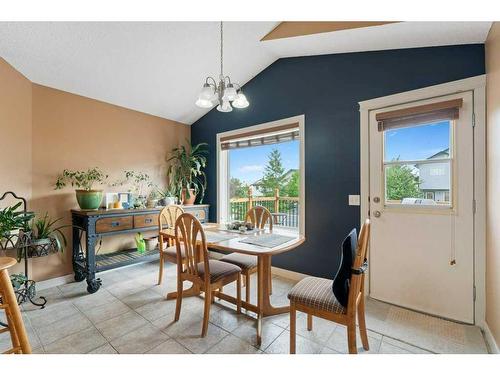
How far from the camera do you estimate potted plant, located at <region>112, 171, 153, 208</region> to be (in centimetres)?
342

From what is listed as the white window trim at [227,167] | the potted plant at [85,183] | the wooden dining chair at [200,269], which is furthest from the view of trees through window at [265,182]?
the wooden dining chair at [200,269]

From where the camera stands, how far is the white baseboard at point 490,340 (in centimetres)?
159

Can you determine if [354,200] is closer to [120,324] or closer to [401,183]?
[401,183]

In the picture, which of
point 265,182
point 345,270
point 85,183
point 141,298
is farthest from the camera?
point 265,182

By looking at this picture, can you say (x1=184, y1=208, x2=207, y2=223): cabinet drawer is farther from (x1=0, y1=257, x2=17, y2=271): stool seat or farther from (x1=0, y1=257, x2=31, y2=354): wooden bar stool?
(x1=0, y1=257, x2=31, y2=354): wooden bar stool

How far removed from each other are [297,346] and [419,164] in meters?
1.92

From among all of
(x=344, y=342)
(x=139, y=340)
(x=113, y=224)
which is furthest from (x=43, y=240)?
(x=344, y=342)

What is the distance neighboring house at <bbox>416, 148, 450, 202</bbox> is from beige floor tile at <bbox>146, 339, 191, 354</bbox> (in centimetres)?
242

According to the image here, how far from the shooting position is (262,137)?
3.42m

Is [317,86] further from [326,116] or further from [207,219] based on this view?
[207,219]

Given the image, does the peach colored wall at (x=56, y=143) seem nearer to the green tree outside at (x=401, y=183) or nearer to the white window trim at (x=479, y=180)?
the green tree outside at (x=401, y=183)

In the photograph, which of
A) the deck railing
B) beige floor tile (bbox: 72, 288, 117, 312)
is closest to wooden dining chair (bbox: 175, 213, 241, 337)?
beige floor tile (bbox: 72, 288, 117, 312)

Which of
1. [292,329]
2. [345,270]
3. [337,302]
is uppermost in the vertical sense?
[345,270]

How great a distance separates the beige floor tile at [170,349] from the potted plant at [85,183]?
187 cm
